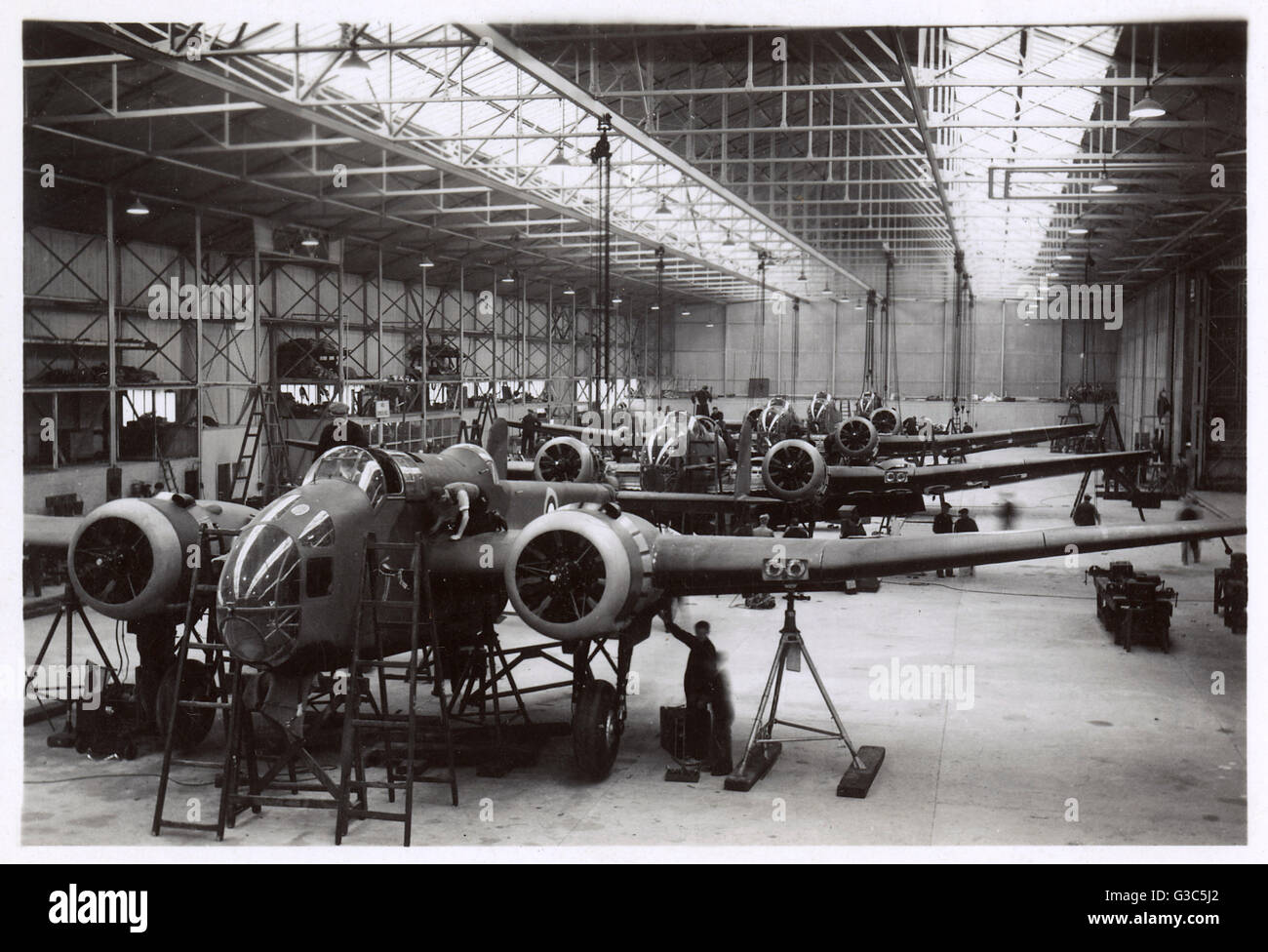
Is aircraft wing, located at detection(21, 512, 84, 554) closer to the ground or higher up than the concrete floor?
higher up

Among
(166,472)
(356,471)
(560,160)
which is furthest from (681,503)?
(166,472)

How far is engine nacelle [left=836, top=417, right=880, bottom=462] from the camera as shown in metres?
30.6

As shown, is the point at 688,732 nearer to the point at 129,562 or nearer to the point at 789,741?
the point at 789,741

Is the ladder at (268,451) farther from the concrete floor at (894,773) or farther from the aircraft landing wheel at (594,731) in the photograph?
the aircraft landing wheel at (594,731)

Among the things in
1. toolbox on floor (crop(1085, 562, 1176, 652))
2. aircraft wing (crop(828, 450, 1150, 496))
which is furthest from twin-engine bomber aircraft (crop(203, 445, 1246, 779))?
aircraft wing (crop(828, 450, 1150, 496))

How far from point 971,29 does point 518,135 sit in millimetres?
10074

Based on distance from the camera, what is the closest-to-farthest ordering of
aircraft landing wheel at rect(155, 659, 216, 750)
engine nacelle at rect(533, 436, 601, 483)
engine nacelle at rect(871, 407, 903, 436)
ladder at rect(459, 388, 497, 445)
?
1. aircraft landing wheel at rect(155, 659, 216, 750)
2. engine nacelle at rect(533, 436, 601, 483)
3. engine nacelle at rect(871, 407, 903, 436)
4. ladder at rect(459, 388, 497, 445)

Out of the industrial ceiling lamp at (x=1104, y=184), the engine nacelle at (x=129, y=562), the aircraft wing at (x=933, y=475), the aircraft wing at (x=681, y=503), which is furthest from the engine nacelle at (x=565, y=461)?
the industrial ceiling lamp at (x=1104, y=184)

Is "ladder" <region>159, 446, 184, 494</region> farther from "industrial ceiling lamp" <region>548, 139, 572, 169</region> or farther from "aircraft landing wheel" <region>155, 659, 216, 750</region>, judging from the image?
"aircraft landing wheel" <region>155, 659, 216, 750</region>

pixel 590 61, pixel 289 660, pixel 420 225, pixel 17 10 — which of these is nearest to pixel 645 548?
pixel 289 660

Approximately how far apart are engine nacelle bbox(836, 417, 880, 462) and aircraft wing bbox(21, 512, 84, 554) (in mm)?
20705

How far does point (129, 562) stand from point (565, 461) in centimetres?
1239

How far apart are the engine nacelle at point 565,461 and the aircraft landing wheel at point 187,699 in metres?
10.9

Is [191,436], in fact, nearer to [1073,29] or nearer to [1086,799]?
[1073,29]
